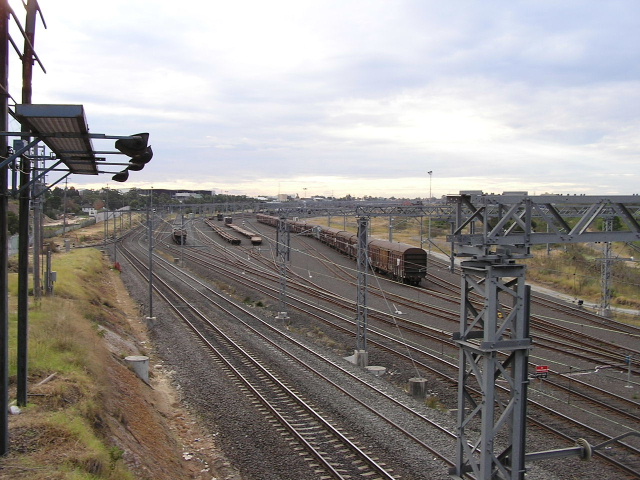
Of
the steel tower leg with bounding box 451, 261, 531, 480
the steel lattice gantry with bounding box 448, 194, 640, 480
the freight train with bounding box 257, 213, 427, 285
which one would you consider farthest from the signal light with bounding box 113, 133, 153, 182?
the freight train with bounding box 257, 213, 427, 285

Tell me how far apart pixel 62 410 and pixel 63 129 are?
5280 millimetres

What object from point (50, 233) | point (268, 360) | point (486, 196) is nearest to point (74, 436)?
point (486, 196)

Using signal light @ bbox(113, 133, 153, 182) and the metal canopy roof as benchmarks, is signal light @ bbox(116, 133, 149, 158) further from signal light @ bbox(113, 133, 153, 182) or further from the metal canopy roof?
the metal canopy roof

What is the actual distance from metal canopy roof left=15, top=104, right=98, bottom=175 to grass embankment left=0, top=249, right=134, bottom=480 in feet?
14.4

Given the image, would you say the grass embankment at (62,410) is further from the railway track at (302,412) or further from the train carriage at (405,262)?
the train carriage at (405,262)

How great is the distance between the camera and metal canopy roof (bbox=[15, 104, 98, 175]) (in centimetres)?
680

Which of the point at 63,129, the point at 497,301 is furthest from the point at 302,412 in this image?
the point at 63,129

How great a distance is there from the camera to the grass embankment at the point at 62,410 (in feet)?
26.1

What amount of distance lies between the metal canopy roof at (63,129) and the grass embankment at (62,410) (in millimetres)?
4380

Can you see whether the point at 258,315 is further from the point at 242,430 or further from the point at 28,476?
the point at 28,476

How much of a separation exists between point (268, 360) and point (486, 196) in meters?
12.9

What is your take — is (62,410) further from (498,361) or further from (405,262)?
(405,262)

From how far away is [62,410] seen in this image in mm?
10008

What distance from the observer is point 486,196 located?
7.07 meters
